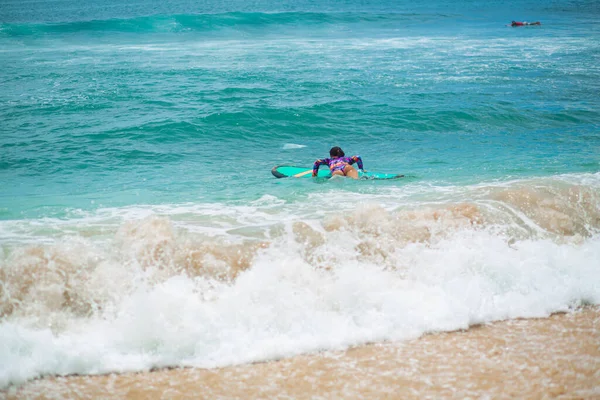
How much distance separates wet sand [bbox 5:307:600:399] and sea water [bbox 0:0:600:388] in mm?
177

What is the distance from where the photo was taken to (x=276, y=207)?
26.9 feet

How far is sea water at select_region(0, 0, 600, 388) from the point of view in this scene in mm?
4957

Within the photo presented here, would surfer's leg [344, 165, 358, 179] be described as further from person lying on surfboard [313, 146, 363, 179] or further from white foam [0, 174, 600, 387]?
white foam [0, 174, 600, 387]

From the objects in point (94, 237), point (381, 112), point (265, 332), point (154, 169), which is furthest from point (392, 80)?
point (265, 332)

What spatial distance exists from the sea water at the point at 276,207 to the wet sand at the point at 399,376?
177 millimetres

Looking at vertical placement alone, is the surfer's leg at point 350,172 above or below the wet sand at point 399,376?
above

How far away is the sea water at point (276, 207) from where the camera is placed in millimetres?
4957

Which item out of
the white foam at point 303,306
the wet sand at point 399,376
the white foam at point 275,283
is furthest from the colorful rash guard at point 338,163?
the wet sand at point 399,376

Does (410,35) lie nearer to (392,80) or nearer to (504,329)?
(392,80)

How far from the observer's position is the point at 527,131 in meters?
14.1

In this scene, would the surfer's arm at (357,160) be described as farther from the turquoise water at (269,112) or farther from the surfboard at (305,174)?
the turquoise water at (269,112)

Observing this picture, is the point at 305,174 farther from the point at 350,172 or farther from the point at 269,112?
the point at 269,112

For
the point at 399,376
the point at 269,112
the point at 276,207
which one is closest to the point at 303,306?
the point at 399,376

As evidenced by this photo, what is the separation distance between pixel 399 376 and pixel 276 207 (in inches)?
172
